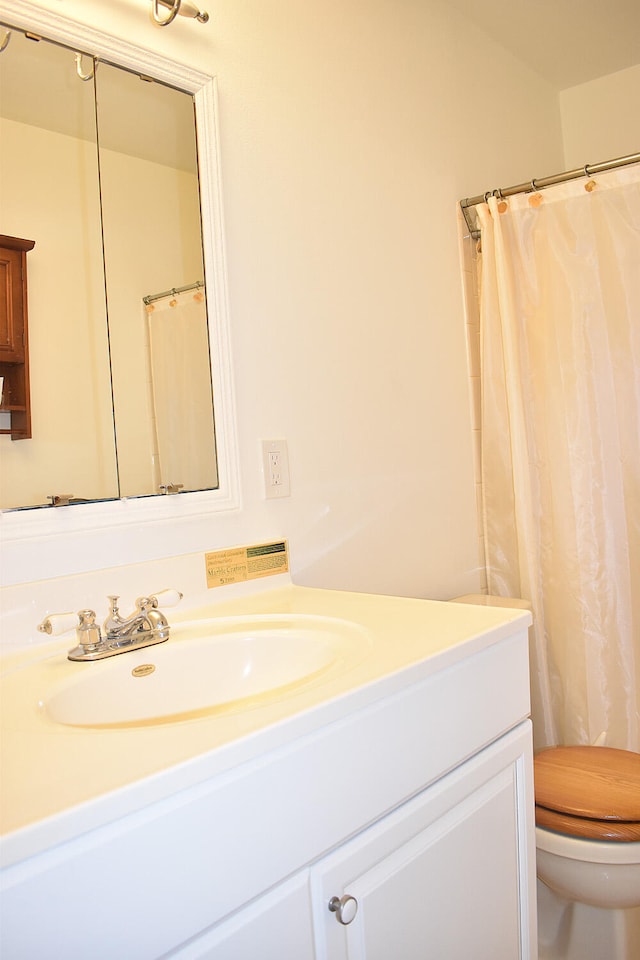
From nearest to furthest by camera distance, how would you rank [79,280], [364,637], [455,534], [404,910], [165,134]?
[404,910], [364,637], [79,280], [165,134], [455,534]

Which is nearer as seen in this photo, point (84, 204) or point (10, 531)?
point (10, 531)

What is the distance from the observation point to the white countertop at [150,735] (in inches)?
24.2

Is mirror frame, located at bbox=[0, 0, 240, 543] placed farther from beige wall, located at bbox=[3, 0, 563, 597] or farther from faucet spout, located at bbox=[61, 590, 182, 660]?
faucet spout, located at bbox=[61, 590, 182, 660]

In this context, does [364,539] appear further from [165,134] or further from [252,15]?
[252,15]

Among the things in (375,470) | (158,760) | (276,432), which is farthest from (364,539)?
(158,760)

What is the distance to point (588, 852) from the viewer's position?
1.42 metres

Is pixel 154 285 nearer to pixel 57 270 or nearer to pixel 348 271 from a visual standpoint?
pixel 57 270

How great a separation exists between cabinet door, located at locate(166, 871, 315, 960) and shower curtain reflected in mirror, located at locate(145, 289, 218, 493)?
73cm

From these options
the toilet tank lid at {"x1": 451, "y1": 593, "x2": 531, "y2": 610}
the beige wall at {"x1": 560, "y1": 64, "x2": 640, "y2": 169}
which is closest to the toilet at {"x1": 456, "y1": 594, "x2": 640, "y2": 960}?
the toilet tank lid at {"x1": 451, "y1": 593, "x2": 531, "y2": 610}

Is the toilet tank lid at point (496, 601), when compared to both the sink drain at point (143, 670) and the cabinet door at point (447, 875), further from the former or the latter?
the sink drain at point (143, 670)

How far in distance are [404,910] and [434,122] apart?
194 centimetres

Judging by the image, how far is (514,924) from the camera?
1.16 m

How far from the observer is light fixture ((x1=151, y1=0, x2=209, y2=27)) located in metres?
1.30

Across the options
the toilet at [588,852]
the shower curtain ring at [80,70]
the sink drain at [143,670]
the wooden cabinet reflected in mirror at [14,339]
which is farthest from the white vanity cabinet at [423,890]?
the shower curtain ring at [80,70]
